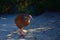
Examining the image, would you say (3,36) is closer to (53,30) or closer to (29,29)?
(29,29)

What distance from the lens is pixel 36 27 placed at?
6930 mm

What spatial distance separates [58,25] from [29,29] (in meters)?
1.06

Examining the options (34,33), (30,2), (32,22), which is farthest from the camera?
(30,2)

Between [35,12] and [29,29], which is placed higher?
[35,12]

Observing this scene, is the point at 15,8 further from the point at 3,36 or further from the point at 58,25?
the point at 3,36

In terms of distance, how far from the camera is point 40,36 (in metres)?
5.92

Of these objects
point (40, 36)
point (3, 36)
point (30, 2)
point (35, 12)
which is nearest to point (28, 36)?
point (40, 36)

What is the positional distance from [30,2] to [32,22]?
2.48 meters

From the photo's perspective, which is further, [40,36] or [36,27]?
[36,27]

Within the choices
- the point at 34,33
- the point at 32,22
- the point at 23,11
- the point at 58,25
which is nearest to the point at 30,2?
the point at 23,11

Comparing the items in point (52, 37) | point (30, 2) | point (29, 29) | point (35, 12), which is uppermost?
point (30, 2)

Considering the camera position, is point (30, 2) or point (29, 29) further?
point (30, 2)

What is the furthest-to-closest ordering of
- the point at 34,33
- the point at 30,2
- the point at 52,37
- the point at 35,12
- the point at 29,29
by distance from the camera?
the point at 30,2 < the point at 35,12 < the point at 29,29 < the point at 34,33 < the point at 52,37

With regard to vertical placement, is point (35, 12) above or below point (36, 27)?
above
